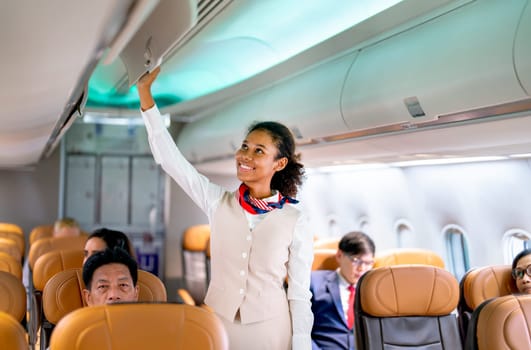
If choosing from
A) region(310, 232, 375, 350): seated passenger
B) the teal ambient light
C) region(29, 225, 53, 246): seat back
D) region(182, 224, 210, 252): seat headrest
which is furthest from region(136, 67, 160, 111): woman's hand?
region(182, 224, 210, 252): seat headrest

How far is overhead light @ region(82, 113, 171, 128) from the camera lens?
403 inches

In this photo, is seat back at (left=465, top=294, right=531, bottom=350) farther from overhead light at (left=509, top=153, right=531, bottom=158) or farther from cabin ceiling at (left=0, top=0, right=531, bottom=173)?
overhead light at (left=509, top=153, right=531, bottom=158)

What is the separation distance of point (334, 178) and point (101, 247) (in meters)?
4.50

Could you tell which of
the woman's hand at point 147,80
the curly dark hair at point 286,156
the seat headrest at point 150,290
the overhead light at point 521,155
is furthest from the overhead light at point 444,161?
the woman's hand at point 147,80

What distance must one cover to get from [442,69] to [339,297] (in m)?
1.88

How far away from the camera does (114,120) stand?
1091 cm

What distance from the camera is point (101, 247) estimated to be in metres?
3.92

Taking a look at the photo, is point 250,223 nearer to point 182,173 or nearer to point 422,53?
Result: point 182,173

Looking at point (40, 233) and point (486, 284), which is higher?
point (40, 233)

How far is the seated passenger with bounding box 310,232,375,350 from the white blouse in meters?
1.98

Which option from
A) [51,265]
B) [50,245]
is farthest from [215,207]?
[50,245]

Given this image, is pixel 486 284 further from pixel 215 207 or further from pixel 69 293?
pixel 69 293

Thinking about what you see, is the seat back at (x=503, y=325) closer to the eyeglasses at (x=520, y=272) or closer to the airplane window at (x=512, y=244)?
the eyeglasses at (x=520, y=272)

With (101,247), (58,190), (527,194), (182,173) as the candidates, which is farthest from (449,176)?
(58,190)
